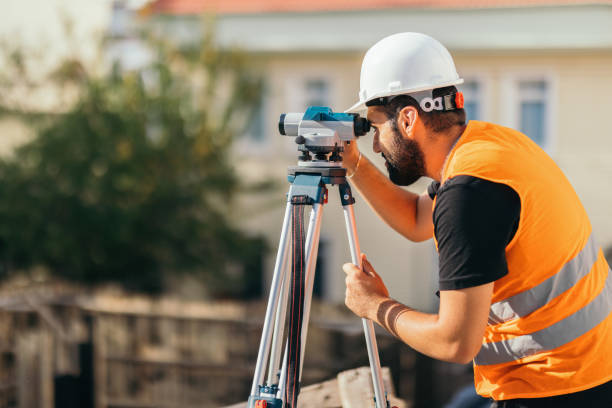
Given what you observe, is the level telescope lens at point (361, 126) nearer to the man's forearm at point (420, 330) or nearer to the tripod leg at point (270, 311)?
the tripod leg at point (270, 311)

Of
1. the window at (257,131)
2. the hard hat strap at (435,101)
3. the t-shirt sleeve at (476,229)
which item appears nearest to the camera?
the t-shirt sleeve at (476,229)

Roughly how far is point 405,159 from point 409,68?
10.1 inches

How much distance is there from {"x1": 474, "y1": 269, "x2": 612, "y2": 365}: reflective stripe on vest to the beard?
1.74ft

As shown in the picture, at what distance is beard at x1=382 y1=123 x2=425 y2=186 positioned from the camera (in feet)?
6.25

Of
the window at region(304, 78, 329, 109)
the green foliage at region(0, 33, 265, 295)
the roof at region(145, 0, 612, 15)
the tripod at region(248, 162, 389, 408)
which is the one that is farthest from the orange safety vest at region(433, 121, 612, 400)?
the window at region(304, 78, 329, 109)

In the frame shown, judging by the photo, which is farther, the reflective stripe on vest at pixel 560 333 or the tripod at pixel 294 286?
the tripod at pixel 294 286

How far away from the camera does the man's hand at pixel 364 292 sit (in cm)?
191

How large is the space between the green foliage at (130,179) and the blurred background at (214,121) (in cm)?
3

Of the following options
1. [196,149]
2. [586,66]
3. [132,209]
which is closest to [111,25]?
[196,149]

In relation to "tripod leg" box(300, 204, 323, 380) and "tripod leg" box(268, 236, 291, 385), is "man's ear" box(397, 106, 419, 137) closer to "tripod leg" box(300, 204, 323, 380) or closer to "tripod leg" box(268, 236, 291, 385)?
"tripod leg" box(300, 204, 323, 380)

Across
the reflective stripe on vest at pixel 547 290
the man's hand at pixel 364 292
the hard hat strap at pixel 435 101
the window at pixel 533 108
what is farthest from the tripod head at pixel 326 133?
the window at pixel 533 108

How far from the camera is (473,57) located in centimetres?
1210

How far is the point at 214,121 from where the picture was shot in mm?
11750

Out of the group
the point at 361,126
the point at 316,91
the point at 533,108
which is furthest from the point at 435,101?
the point at 316,91
